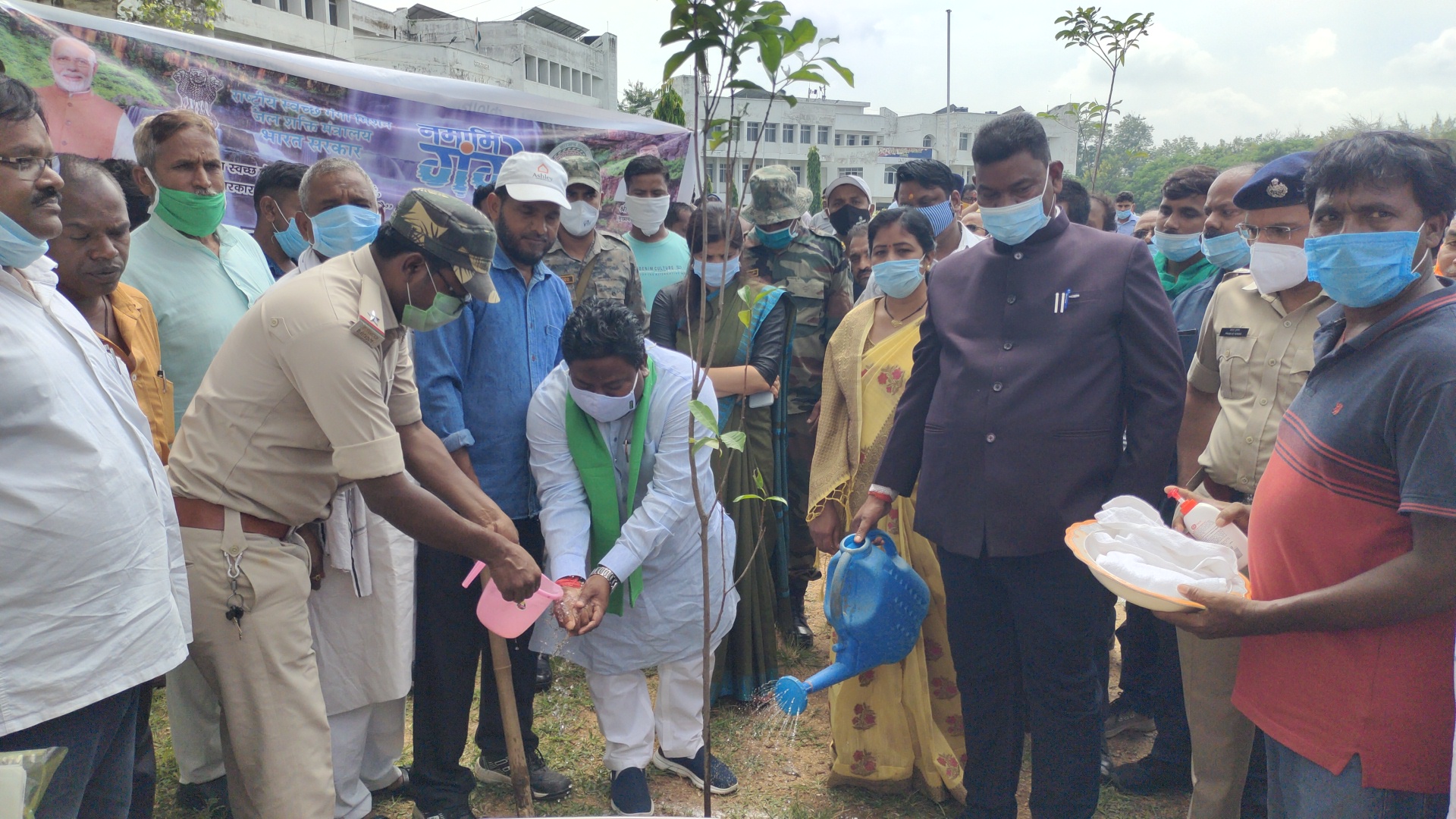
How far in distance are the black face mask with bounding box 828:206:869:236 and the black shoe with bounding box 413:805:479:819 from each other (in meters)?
3.94

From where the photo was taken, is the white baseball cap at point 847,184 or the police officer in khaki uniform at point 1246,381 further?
the white baseball cap at point 847,184

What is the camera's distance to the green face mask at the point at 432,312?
7.67ft

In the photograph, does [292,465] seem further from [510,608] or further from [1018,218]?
[1018,218]

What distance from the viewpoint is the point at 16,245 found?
65.8 inches

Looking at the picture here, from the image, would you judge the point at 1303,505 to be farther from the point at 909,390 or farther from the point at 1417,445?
the point at 909,390

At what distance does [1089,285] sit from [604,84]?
144 ft

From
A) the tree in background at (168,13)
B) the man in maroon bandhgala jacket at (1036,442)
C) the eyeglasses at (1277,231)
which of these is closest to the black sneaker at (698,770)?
the man in maroon bandhgala jacket at (1036,442)

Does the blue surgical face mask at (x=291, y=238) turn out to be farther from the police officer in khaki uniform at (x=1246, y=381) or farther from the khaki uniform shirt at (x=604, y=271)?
the police officer in khaki uniform at (x=1246, y=381)

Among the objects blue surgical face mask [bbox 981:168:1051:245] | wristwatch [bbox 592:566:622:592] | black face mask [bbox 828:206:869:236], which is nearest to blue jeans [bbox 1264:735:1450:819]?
blue surgical face mask [bbox 981:168:1051:245]

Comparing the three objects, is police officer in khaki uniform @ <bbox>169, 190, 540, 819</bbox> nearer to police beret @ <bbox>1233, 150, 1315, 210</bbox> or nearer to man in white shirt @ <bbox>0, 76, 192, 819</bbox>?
man in white shirt @ <bbox>0, 76, 192, 819</bbox>

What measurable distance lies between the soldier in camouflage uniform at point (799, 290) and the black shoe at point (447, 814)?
1947 mm

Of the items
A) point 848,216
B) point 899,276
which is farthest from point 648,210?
point 899,276

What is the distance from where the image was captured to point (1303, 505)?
178 centimetres

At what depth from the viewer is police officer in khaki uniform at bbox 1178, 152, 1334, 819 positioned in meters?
2.42
